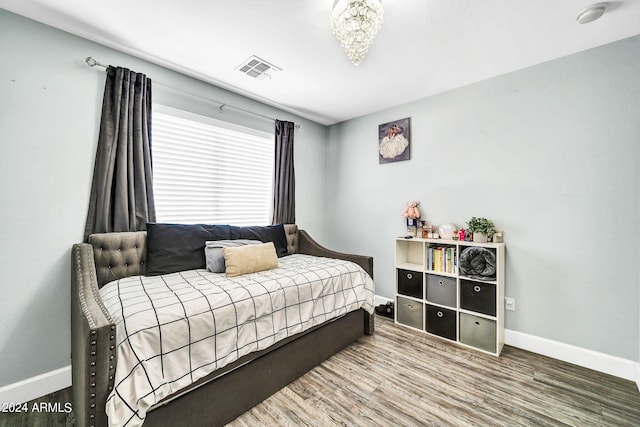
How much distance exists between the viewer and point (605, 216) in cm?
199

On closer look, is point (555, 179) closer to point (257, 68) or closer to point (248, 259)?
point (248, 259)

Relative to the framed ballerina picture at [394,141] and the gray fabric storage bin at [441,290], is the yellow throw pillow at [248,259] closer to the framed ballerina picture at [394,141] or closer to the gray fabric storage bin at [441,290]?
the gray fabric storage bin at [441,290]

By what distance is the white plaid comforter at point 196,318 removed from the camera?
1.12 metres

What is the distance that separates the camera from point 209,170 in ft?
8.88

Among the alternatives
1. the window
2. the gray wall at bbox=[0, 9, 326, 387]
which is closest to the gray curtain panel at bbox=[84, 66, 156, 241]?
the gray wall at bbox=[0, 9, 326, 387]

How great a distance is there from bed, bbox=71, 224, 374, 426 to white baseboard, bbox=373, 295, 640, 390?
4.48 feet

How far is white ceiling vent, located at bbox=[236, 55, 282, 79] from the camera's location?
227 cm

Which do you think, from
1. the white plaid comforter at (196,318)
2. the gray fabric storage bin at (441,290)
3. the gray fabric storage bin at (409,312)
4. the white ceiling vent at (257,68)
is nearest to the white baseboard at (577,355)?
the gray fabric storage bin at (441,290)

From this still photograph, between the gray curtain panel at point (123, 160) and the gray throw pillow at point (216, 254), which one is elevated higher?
the gray curtain panel at point (123, 160)

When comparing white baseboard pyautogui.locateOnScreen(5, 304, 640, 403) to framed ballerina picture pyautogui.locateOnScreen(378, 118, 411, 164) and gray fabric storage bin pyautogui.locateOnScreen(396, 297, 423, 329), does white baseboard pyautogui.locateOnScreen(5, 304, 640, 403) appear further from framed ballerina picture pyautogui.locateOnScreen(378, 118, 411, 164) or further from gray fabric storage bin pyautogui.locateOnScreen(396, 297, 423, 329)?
framed ballerina picture pyautogui.locateOnScreen(378, 118, 411, 164)

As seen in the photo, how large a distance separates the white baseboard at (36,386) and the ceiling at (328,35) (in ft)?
7.98

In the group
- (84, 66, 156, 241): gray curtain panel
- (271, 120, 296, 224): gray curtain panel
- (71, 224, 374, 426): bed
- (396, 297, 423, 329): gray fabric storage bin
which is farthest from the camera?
(271, 120, 296, 224): gray curtain panel

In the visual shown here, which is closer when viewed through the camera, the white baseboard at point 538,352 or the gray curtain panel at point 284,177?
the white baseboard at point 538,352

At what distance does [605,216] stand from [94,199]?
12.8 ft
